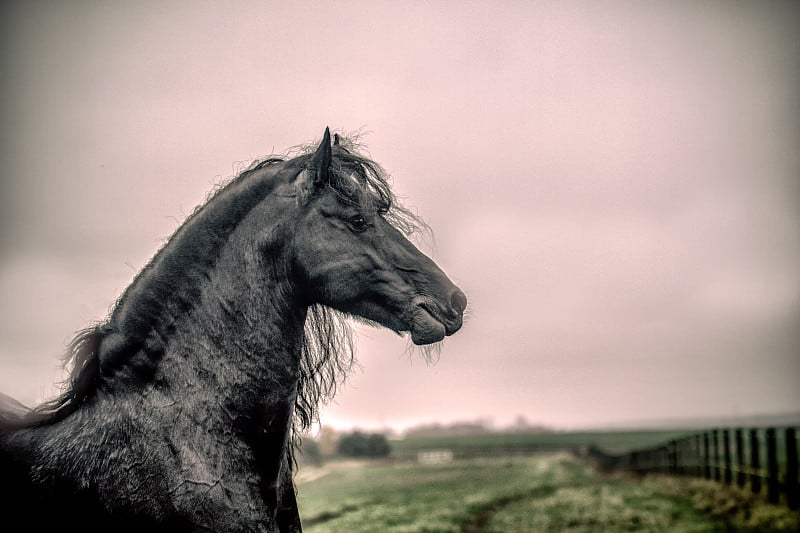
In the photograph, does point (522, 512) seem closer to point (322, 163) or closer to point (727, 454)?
point (727, 454)

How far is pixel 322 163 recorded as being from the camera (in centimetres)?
369

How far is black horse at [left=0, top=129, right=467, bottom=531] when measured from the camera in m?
3.17

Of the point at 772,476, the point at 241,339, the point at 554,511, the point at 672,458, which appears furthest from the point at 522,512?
the point at 241,339

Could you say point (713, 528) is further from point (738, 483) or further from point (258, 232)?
point (258, 232)

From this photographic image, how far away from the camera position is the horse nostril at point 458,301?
3.63 meters

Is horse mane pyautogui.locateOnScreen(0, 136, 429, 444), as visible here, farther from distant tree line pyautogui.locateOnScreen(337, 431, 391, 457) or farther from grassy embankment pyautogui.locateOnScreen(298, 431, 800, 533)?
distant tree line pyautogui.locateOnScreen(337, 431, 391, 457)

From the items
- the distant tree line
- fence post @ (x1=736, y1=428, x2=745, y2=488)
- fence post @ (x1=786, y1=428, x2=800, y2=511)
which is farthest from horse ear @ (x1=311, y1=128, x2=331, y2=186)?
the distant tree line

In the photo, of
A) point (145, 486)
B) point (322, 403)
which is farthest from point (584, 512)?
point (145, 486)

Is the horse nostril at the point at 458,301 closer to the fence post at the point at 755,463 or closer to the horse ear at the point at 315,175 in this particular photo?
the horse ear at the point at 315,175

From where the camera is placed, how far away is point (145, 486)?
3148 millimetres

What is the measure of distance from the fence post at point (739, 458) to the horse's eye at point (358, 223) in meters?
16.8

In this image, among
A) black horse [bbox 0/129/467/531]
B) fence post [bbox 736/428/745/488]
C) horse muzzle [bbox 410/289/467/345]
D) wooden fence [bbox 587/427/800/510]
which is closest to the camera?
black horse [bbox 0/129/467/531]

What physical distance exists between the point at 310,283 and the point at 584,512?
1584cm

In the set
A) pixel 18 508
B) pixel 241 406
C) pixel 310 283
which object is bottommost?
pixel 18 508
